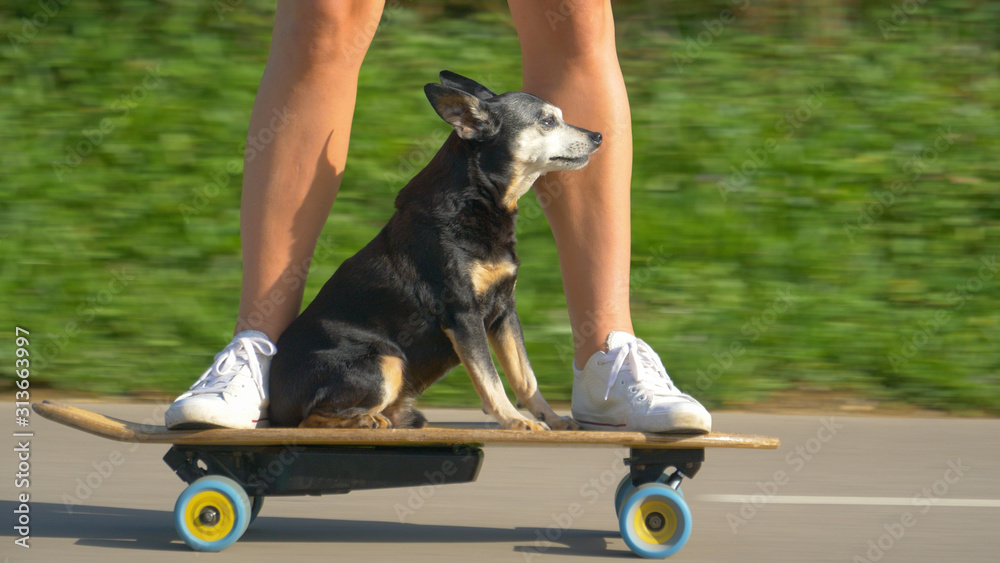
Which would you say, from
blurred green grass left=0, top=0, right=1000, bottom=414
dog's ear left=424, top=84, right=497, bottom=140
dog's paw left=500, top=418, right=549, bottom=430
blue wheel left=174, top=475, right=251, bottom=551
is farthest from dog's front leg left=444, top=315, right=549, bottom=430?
blurred green grass left=0, top=0, right=1000, bottom=414

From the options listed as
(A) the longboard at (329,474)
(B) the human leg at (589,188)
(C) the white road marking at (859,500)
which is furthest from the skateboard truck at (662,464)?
(C) the white road marking at (859,500)

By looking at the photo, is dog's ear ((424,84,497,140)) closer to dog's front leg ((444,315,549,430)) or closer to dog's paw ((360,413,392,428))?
dog's front leg ((444,315,549,430))

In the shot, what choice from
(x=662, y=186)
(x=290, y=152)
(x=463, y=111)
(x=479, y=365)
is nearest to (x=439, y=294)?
(x=479, y=365)

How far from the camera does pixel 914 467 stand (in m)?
3.55

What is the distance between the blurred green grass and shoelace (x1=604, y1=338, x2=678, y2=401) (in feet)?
5.13

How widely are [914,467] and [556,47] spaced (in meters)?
1.91

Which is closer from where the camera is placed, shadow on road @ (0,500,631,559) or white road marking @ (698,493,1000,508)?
shadow on road @ (0,500,631,559)

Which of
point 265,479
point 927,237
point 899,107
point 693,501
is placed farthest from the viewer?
point 899,107

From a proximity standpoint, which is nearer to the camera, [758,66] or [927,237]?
[927,237]

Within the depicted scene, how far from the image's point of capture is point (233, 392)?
2.65 meters

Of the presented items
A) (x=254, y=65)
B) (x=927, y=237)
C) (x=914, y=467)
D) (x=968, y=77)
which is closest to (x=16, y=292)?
A: (x=254, y=65)

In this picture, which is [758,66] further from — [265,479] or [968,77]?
[265,479]

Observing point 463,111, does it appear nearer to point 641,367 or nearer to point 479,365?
point 479,365

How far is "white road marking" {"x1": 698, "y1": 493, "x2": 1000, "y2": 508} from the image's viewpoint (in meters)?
3.16
